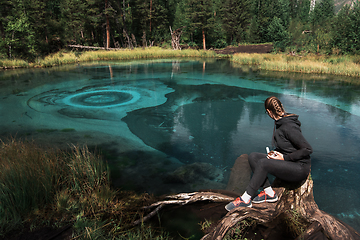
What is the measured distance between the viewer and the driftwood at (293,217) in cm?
214

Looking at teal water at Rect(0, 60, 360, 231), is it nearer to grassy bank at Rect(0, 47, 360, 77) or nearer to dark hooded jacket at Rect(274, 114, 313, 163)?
dark hooded jacket at Rect(274, 114, 313, 163)

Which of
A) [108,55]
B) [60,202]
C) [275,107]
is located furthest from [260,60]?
[60,202]

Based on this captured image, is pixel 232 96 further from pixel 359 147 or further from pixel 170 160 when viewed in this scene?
pixel 170 160

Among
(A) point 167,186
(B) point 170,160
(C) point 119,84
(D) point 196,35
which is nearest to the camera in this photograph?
(A) point 167,186

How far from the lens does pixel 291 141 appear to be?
2307mm

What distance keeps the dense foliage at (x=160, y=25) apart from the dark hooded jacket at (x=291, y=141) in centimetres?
1778

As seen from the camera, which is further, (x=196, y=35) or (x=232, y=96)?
(x=196, y=35)

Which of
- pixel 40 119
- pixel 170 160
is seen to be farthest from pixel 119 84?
pixel 170 160

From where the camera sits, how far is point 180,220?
2.66 m

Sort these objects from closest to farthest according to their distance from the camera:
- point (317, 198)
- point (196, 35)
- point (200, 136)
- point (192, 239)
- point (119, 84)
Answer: point (192, 239) < point (317, 198) < point (200, 136) < point (119, 84) < point (196, 35)

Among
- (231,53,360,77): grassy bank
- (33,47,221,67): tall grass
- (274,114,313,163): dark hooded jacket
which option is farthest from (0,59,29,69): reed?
(274,114,313,163): dark hooded jacket

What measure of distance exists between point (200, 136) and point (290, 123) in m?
3.08

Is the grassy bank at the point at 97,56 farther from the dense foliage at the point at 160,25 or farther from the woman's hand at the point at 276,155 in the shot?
the woman's hand at the point at 276,155

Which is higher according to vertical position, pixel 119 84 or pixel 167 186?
pixel 119 84
